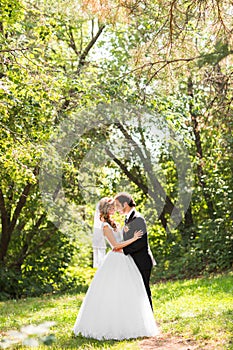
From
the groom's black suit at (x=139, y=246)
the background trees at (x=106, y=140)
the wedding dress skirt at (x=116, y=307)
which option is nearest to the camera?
the wedding dress skirt at (x=116, y=307)

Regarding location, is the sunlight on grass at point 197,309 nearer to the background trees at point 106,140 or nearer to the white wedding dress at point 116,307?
the white wedding dress at point 116,307

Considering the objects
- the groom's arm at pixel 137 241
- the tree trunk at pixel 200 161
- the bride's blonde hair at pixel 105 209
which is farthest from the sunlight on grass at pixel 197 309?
the tree trunk at pixel 200 161

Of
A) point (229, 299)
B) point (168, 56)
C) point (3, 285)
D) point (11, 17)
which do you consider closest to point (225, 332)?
point (229, 299)

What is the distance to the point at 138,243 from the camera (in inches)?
239

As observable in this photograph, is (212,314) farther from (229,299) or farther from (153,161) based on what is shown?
(153,161)

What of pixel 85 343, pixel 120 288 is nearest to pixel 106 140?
pixel 120 288

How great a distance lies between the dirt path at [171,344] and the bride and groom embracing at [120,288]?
5.9 inches

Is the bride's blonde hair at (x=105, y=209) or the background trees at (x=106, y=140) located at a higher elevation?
the background trees at (x=106, y=140)

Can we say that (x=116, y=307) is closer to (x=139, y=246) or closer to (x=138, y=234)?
(x=139, y=246)

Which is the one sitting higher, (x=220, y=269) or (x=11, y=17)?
(x=11, y=17)

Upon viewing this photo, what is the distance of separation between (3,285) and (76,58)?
19.0 ft

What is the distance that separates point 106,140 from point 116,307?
360 inches

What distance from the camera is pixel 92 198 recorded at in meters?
13.8

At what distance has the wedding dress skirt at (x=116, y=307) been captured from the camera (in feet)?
18.5
